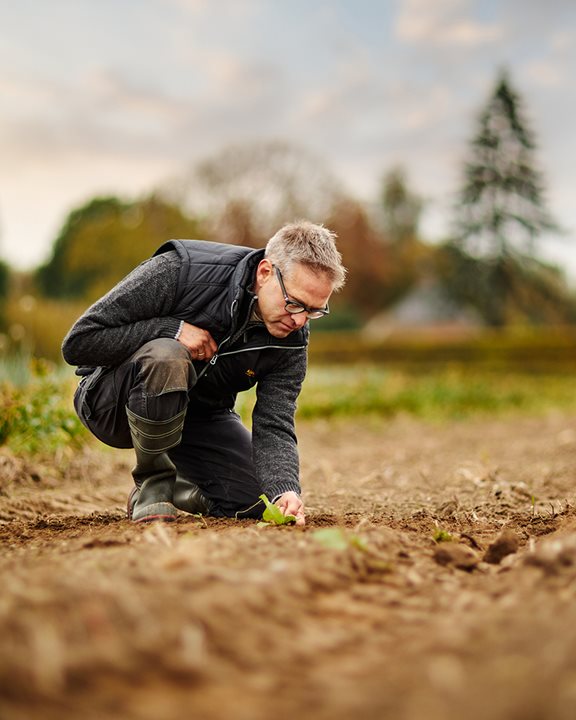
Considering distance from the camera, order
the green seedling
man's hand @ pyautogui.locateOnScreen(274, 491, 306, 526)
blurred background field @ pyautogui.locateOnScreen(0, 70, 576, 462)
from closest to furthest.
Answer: the green seedling → man's hand @ pyautogui.locateOnScreen(274, 491, 306, 526) → blurred background field @ pyautogui.locateOnScreen(0, 70, 576, 462)

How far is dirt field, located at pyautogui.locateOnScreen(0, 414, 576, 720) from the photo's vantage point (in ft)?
3.87

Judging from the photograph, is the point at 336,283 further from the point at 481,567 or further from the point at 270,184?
the point at 270,184

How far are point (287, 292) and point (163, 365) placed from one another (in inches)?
22.6

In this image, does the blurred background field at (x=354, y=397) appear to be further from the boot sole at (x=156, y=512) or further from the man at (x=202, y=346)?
the boot sole at (x=156, y=512)

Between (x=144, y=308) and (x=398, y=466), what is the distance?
2952 millimetres

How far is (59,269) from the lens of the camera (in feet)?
118

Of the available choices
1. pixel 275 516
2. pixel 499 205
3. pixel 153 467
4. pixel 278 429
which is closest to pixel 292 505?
pixel 275 516

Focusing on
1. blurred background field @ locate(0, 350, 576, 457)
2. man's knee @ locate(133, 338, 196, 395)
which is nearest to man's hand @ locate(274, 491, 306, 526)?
man's knee @ locate(133, 338, 196, 395)

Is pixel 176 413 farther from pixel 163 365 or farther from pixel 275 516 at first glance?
pixel 275 516

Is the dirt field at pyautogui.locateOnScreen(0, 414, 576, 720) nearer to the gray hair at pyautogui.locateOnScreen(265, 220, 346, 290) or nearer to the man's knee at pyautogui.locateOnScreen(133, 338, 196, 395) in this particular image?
the man's knee at pyautogui.locateOnScreen(133, 338, 196, 395)

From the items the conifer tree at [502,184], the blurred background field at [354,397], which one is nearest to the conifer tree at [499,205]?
the conifer tree at [502,184]

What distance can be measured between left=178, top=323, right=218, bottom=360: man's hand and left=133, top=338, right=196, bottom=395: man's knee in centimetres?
4

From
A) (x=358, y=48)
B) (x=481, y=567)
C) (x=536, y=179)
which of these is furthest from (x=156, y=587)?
(x=536, y=179)

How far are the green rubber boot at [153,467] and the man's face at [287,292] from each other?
0.55 metres
